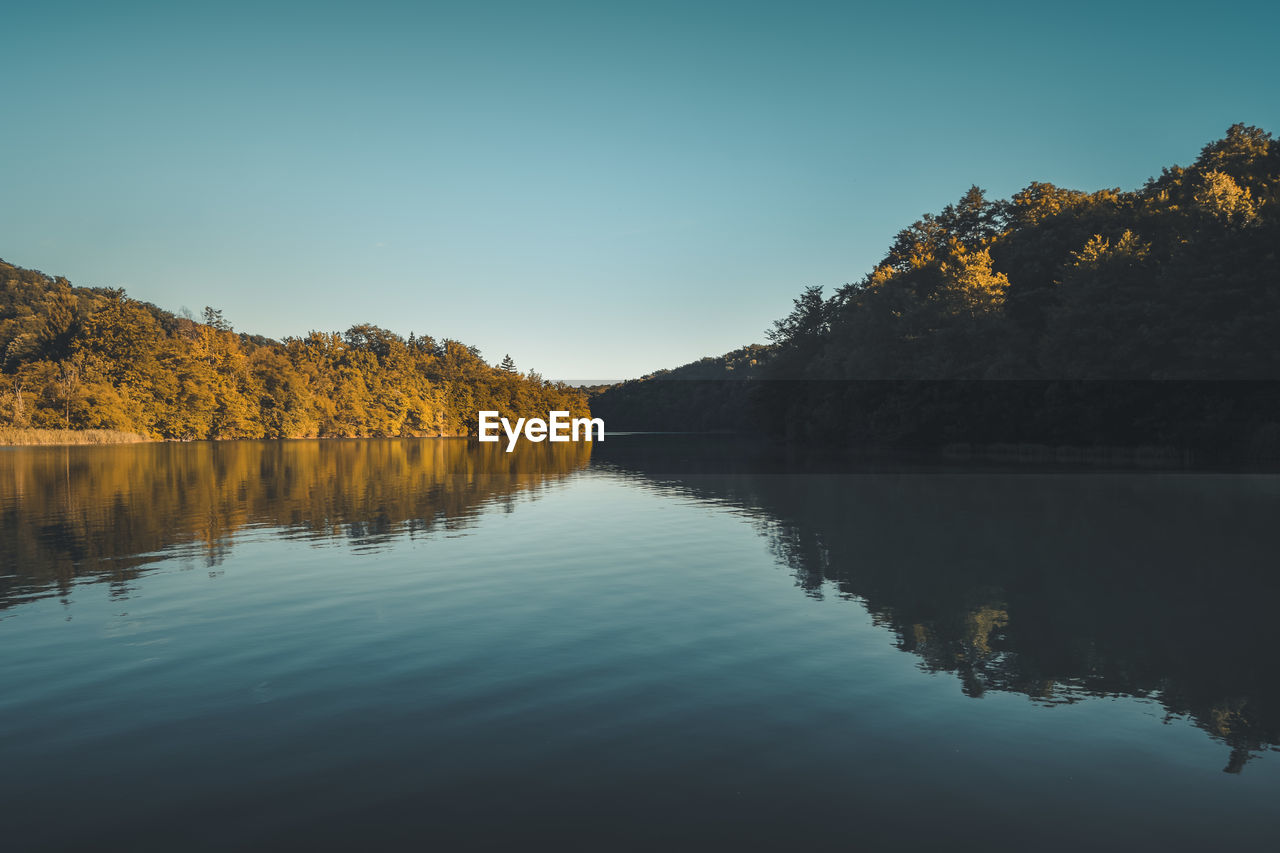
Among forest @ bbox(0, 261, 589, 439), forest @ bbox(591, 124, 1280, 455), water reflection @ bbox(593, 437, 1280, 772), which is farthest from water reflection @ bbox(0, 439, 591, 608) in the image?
forest @ bbox(0, 261, 589, 439)

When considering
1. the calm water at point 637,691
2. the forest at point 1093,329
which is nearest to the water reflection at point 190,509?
the calm water at point 637,691

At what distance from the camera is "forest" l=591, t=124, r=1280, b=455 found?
160 ft

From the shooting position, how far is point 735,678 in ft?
31.0

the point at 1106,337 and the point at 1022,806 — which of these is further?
the point at 1106,337

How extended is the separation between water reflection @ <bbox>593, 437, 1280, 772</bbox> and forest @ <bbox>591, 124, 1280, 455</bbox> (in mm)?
17906

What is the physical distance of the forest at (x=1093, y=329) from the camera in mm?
48906

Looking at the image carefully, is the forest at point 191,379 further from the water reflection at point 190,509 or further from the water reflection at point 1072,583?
the water reflection at point 1072,583

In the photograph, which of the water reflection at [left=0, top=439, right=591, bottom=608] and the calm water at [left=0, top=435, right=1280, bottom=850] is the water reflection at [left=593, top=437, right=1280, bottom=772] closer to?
the calm water at [left=0, top=435, right=1280, bottom=850]

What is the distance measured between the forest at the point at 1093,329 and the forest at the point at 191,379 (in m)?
93.8

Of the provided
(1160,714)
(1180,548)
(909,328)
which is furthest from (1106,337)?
(1160,714)

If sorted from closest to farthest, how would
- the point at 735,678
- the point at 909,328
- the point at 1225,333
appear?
the point at 735,678
the point at 1225,333
the point at 909,328

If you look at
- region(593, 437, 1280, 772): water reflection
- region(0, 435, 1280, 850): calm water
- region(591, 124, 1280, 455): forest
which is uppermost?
region(591, 124, 1280, 455): forest

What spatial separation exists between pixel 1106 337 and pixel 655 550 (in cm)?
4763

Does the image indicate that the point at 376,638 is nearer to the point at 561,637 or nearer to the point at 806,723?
the point at 561,637
